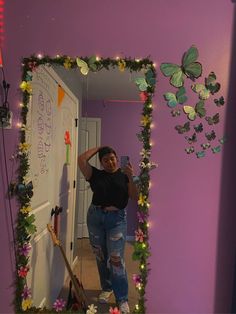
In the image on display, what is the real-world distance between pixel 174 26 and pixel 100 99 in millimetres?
511

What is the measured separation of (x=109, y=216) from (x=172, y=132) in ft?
1.72

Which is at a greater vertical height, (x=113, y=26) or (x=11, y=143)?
(x=113, y=26)

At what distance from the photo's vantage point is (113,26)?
156 centimetres

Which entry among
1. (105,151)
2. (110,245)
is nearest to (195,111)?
(105,151)

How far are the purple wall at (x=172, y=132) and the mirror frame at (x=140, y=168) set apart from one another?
4 centimetres

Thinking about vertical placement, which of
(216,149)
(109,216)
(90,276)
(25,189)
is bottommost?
(90,276)

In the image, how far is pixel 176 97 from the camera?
→ 1.54 meters

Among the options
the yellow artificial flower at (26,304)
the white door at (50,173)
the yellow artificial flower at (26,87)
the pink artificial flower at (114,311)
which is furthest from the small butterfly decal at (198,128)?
the yellow artificial flower at (26,304)

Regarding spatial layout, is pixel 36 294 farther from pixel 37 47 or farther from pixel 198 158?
pixel 37 47

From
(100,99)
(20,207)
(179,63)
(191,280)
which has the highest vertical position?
(179,63)

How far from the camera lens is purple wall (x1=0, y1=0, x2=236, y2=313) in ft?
5.09

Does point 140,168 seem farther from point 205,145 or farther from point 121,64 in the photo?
point 121,64

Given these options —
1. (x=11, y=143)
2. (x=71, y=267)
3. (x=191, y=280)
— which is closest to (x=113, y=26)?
(x=11, y=143)

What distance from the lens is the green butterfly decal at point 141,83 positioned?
1.54 m
